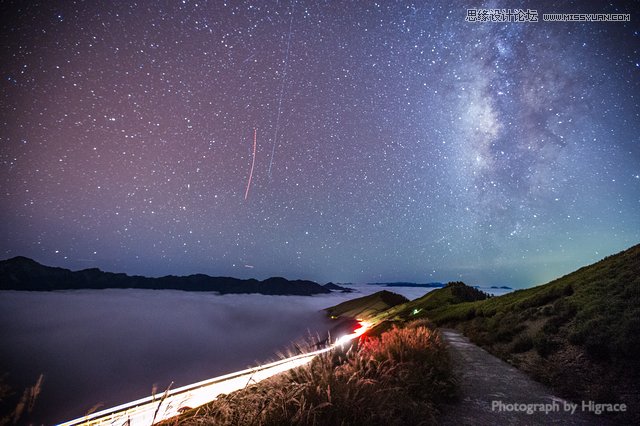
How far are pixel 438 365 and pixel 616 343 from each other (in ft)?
16.7

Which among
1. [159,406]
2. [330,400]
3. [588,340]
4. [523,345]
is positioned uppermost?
[159,406]

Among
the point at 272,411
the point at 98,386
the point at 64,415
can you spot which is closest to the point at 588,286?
the point at 272,411

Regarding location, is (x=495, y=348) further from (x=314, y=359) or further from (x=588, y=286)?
(x=314, y=359)

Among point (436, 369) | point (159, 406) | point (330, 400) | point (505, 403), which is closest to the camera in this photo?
point (159, 406)

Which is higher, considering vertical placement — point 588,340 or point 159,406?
point 159,406

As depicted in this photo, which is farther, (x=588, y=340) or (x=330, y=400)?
(x=588, y=340)

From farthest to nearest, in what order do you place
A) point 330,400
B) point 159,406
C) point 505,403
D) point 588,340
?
1. point 588,340
2. point 505,403
3. point 330,400
4. point 159,406

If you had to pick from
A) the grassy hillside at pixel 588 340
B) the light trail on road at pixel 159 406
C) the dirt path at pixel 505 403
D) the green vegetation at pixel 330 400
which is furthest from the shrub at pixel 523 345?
the light trail on road at pixel 159 406

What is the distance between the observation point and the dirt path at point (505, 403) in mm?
5863

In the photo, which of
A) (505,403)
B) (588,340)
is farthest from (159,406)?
(588,340)

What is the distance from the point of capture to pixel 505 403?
668 cm

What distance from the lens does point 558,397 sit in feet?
23.4

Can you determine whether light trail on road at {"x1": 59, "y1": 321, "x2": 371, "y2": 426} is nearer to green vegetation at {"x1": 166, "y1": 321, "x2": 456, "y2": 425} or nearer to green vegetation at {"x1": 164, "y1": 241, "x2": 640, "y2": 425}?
green vegetation at {"x1": 166, "y1": 321, "x2": 456, "y2": 425}

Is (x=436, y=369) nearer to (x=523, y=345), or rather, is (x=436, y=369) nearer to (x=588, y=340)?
(x=588, y=340)
